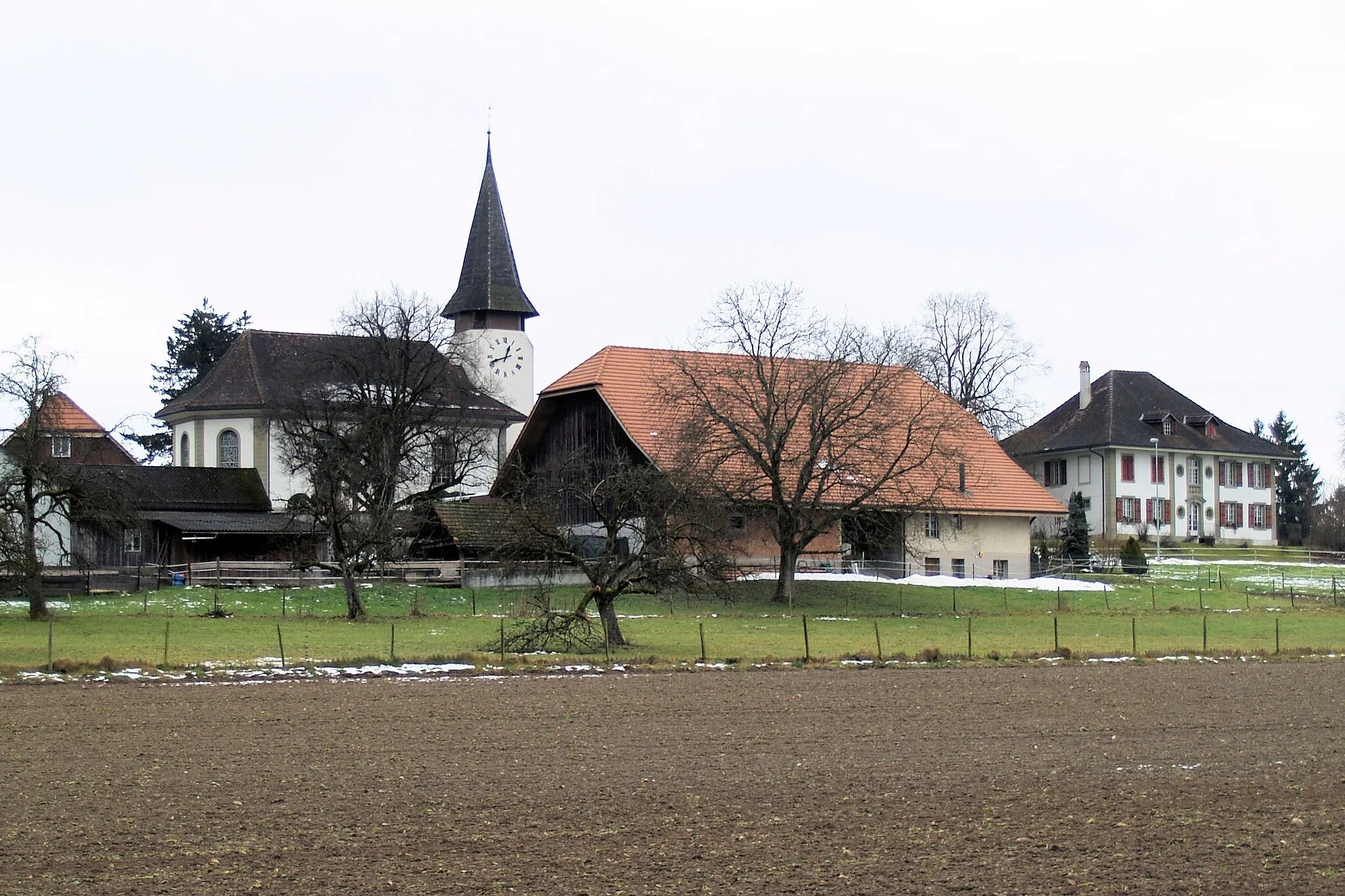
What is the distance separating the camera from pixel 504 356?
3196 inches

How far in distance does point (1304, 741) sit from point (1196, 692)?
18.9ft

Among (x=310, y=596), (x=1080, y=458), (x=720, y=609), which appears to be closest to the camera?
(x=720, y=609)

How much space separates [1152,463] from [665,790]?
A: 69.6 meters

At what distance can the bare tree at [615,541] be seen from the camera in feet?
103

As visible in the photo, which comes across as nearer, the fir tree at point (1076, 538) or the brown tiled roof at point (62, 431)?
the brown tiled roof at point (62, 431)

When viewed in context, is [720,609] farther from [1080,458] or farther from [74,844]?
[1080,458]

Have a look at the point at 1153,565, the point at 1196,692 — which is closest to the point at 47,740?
the point at 1196,692

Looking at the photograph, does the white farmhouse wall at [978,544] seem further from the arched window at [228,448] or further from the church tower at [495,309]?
the arched window at [228,448]

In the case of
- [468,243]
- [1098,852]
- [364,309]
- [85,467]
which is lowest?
[1098,852]

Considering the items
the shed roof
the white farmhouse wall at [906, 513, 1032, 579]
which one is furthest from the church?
the white farmhouse wall at [906, 513, 1032, 579]

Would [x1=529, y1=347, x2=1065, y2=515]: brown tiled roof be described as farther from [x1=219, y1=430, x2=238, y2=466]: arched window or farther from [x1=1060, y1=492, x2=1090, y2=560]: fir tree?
[x1=219, y1=430, x2=238, y2=466]: arched window

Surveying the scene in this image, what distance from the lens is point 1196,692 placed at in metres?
24.9

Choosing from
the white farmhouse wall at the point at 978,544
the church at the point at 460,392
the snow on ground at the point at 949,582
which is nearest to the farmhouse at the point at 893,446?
the white farmhouse wall at the point at 978,544

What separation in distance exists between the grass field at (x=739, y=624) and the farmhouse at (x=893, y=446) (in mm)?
3714
